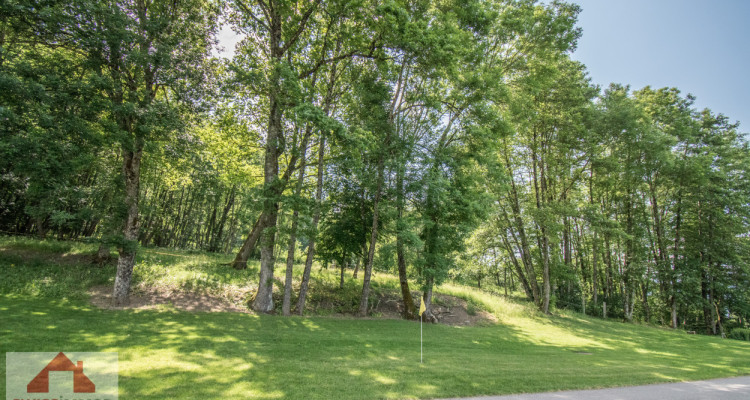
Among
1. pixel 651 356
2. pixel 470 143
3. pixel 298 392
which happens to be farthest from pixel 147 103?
pixel 651 356

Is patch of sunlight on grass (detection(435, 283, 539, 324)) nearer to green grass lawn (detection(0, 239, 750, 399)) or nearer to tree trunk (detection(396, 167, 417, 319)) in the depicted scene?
green grass lawn (detection(0, 239, 750, 399))

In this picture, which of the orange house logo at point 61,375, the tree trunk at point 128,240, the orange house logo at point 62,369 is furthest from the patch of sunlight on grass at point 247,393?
the tree trunk at point 128,240

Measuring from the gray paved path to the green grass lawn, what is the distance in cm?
30

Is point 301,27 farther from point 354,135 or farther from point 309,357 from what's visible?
point 309,357

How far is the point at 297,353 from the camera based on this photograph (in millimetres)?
6758

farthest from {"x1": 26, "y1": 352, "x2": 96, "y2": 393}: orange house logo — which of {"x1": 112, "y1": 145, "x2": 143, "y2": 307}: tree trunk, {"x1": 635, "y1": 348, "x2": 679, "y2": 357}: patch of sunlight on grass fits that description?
{"x1": 635, "y1": 348, "x2": 679, "y2": 357}: patch of sunlight on grass

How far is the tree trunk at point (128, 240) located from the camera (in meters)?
9.62

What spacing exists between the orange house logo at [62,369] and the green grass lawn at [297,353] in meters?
0.32

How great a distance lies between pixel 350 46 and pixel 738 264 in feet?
93.8

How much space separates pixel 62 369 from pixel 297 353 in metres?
3.76

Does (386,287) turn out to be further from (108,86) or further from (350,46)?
(108,86)

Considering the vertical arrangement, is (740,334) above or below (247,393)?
below

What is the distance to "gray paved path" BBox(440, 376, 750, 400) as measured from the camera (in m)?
5.25

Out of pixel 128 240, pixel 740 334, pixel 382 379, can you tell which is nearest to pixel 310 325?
pixel 382 379
